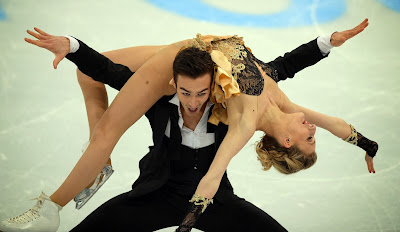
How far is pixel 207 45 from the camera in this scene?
394 cm

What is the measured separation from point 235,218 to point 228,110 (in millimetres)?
708

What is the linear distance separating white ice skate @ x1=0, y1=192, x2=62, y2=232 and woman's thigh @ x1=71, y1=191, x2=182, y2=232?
17 centimetres

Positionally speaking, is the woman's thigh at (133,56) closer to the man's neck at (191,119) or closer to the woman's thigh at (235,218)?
the man's neck at (191,119)

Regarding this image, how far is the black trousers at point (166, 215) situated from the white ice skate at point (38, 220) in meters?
0.22

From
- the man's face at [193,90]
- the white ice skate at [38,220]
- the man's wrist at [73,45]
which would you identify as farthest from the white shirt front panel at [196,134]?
the white ice skate at [38,220]

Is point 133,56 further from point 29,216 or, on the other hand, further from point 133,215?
point 29,216

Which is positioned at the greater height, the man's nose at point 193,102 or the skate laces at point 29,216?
the man's nose at point 193,102

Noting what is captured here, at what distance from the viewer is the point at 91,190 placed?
414cm

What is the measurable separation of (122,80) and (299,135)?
3.86ft

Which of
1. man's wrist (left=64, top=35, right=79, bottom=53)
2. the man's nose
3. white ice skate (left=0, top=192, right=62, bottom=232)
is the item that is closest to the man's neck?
the man's nose

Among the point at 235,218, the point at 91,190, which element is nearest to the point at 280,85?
the point at 235,218

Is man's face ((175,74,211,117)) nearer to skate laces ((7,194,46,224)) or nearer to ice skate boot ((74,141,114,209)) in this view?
ice skate boot ((74,141,114,209))

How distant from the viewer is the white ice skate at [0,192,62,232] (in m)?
3.64

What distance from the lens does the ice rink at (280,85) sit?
16.8ft
